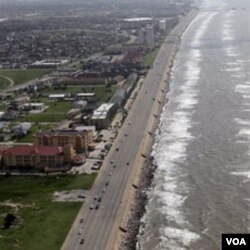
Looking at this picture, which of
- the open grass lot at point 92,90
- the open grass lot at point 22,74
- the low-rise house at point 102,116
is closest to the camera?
the low-rise house at point 102,116

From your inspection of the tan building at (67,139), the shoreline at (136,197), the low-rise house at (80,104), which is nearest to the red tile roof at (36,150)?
the tan building at (67,139)

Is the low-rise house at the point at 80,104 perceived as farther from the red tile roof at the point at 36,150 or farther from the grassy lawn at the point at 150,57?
the grassy lawn at the point at 150,57

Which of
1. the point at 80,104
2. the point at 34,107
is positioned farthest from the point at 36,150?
the point at 34,107

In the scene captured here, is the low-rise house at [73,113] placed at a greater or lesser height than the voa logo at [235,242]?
lesser

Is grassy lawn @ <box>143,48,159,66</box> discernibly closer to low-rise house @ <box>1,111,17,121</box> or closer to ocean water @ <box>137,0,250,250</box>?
ocean water @ <box>137,0,250,250</box>

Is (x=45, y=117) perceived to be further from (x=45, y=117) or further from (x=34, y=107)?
(x=34, y=107)

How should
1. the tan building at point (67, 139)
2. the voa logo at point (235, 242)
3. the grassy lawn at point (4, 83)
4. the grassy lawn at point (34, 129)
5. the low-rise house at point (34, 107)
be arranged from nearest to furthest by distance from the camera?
the voa logo at point (235, 242)
the tan building at point (67, 139)
the grassy lawn at point (34, 129)
the low-rise house at point (34, 107)
the grassy lawn at point (4, 83)

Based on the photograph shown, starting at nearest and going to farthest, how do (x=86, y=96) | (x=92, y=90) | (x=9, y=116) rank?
1. (x=9, y=116)
2. (x=86, y=96)
3. (x=92, y=90)

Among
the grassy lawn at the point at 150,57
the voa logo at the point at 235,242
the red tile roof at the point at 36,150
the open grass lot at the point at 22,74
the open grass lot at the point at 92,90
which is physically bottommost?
the grassy lawn at the point at 150,57
